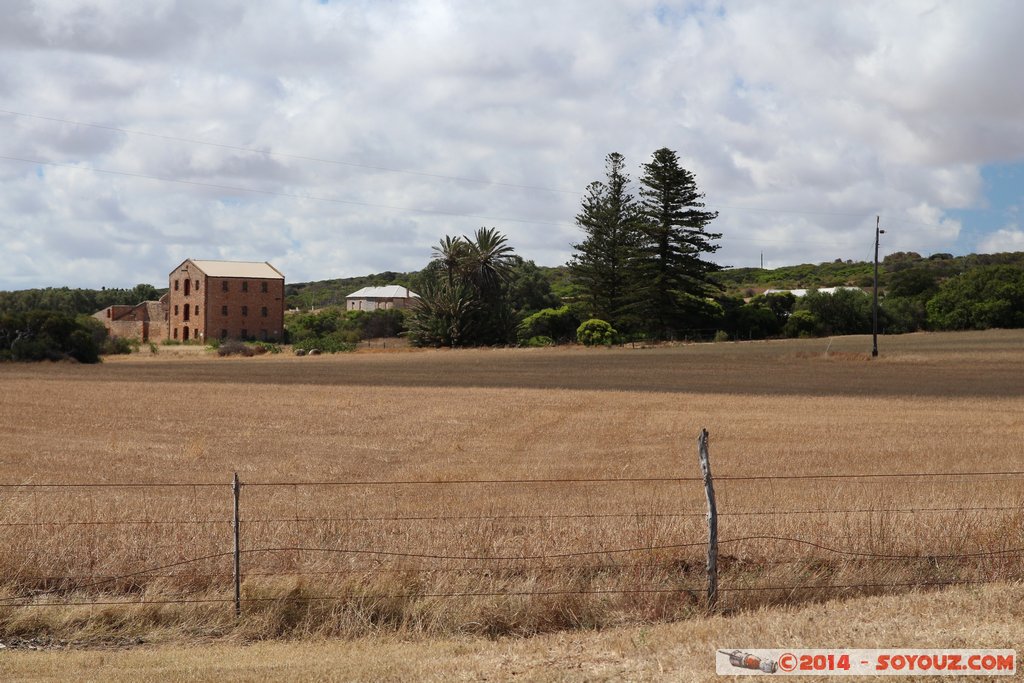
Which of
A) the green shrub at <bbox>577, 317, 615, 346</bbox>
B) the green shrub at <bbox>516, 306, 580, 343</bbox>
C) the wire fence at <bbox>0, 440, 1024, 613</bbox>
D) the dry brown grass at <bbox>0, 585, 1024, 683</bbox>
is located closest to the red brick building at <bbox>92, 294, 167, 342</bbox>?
the green shrub at <bbox>516, 306, 580, 343</bbox>

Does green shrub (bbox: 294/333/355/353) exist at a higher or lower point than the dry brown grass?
higher

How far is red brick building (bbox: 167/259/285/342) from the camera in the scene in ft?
319

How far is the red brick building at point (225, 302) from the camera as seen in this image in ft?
319

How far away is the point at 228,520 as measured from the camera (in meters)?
12.8

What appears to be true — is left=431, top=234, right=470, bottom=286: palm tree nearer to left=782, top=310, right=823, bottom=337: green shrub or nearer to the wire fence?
left=782, top=310, right=823, bottom=337: green shrub

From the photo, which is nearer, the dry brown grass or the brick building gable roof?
the dry brown grass

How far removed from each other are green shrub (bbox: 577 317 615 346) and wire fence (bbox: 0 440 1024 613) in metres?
65.1

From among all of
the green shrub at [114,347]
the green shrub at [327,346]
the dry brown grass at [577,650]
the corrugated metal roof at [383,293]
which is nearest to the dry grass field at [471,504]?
the dry brown grass at [577,650]

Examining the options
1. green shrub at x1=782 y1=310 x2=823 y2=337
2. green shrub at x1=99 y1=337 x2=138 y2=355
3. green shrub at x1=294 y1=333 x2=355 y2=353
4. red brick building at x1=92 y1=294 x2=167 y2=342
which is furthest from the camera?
red brick building at x1=92 y1=294 x2=167 y2=342

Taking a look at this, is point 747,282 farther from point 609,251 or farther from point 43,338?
point 43,338

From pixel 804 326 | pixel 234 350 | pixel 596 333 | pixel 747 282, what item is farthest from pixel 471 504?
pixel 747 282

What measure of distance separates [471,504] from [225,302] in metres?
86.3

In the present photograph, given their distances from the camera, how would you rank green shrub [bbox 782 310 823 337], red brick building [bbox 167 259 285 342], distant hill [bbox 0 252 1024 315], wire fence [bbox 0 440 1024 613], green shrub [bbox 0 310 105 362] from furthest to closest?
distant hill [bbox 0 252 1024 315] < red brick building [bbox 167 259 285 342] < green shrub [bbox 782 310 823 337] < green shrub [bbox 0 310 105 362] < wire fence [bbox 0 440 1024 613]

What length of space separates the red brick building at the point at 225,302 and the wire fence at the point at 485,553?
8623 cm
